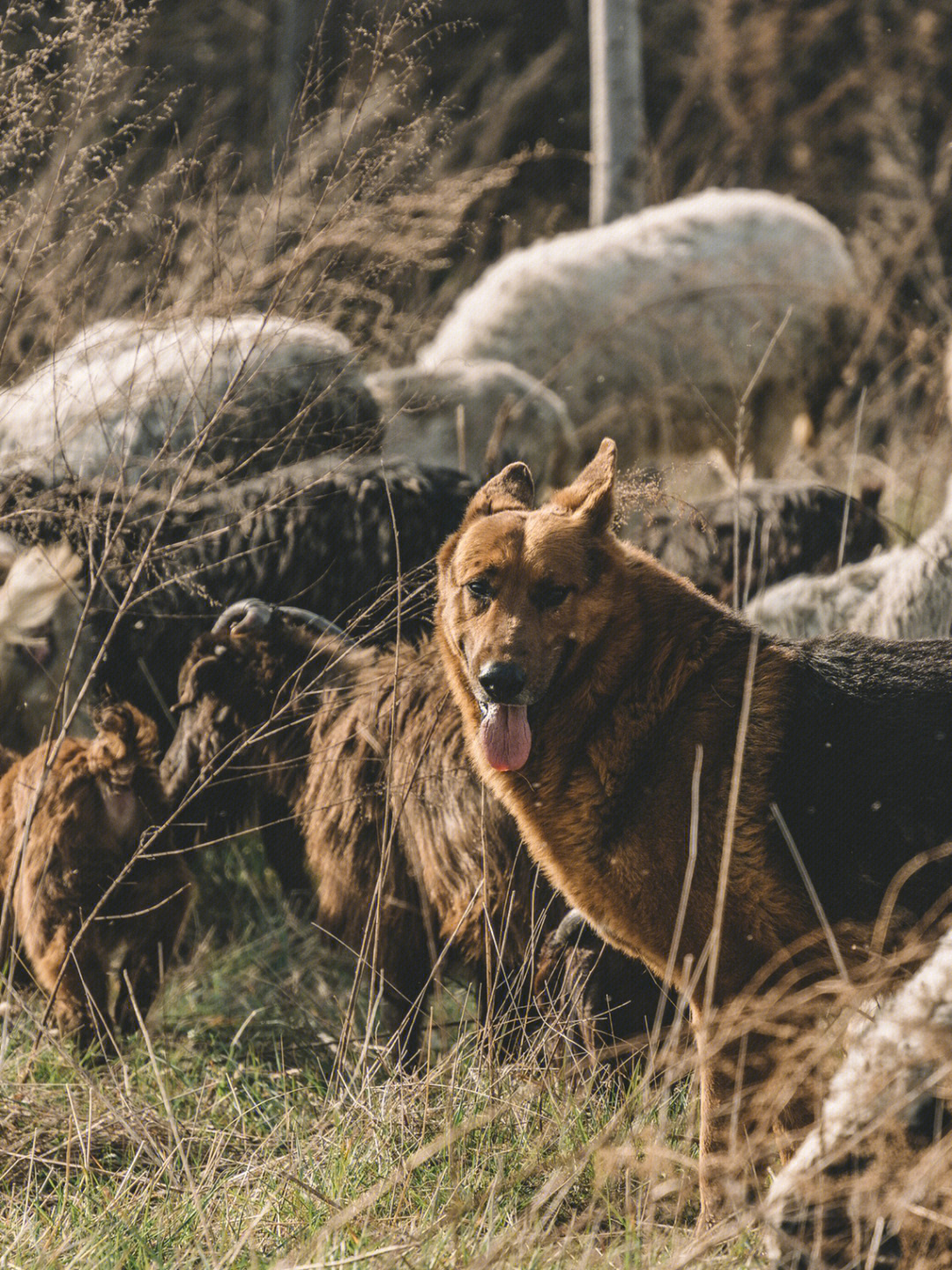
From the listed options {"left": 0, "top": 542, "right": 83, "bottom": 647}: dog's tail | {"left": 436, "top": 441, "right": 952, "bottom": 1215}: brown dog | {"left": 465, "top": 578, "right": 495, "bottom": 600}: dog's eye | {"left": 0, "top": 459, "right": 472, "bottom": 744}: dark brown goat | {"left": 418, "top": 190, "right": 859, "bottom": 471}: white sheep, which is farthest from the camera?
{"left": 418, "top": 190, "right": 859, "bottom": 471}: white sheep

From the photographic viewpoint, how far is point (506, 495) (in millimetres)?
3508

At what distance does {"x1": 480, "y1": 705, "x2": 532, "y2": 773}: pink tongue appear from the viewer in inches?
118

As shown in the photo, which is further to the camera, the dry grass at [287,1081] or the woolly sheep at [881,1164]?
the dry grass at [287,1081]

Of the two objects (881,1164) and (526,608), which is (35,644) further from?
(881,1164)

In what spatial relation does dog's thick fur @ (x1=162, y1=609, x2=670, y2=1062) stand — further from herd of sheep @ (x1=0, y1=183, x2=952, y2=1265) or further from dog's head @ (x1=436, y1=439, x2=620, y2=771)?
dog's head @ (x1=436, y1=439, x2=620, y2=771)

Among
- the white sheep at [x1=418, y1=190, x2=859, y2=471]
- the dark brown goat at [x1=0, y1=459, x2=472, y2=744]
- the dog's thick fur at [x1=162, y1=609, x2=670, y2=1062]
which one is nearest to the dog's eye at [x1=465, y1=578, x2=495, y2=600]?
the dog's thick fur at [x1=162, y1=609, x2=670, y2=1062]

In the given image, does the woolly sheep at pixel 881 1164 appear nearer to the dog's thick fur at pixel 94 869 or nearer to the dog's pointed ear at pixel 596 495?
the dog's pointed ear at pixel 596 495

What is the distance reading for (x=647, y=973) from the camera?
3.60 metres

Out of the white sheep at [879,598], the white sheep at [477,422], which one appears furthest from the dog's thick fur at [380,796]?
the white sheep at [477,422]

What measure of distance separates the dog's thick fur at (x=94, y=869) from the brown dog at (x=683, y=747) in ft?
4.08

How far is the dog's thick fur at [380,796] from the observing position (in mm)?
3621

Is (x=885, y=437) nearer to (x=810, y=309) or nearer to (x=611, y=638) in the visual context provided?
(x=810, y=309)

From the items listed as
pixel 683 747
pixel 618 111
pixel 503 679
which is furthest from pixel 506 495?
pixel 618 111

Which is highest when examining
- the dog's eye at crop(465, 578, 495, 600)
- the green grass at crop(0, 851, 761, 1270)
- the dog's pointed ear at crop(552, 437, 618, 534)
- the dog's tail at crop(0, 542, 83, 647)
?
the dog's pointed ear at crop(552, 437, 618, 534)
